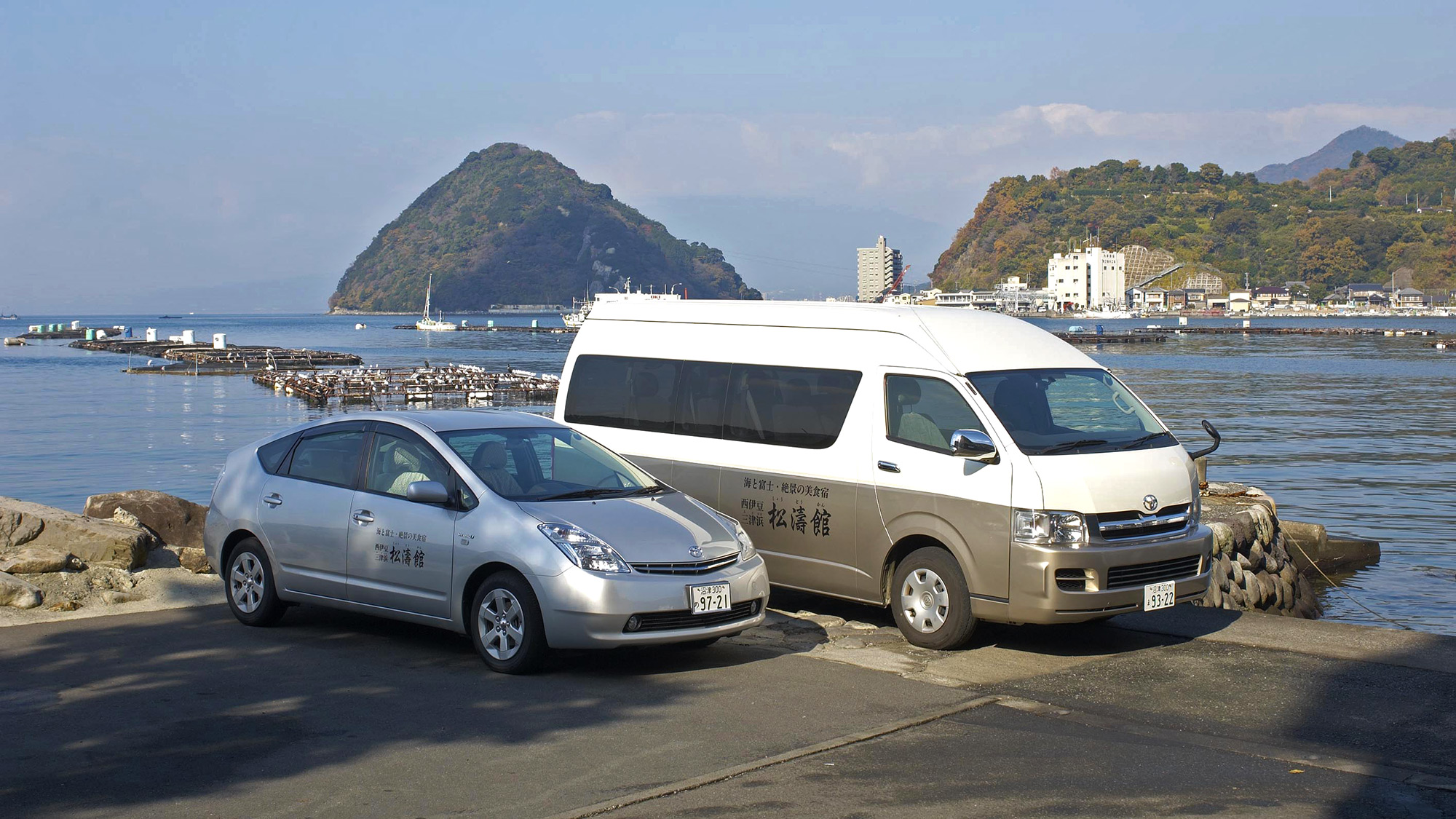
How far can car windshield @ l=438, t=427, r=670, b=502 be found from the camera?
26.0 ft

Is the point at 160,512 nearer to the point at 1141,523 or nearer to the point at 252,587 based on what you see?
the point at 252,587

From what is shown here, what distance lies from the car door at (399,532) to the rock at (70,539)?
3.07 m

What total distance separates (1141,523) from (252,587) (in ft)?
20.3

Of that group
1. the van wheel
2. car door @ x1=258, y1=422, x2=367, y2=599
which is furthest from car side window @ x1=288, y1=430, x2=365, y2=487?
the van wheel

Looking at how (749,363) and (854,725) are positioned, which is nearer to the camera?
(854,725)

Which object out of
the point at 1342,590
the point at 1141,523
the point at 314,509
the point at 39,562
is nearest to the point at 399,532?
the point at 314,509

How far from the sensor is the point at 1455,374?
73.8m

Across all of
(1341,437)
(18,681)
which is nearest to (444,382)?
(1341,437)

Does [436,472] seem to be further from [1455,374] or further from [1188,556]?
[1455,374]

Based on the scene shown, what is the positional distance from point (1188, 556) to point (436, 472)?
16.5ft

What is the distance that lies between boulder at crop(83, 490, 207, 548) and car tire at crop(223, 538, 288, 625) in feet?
11.9

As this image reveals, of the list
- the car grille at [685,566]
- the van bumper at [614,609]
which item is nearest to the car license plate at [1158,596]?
the car grille at [685,566]

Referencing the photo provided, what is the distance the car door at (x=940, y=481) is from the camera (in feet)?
26.2

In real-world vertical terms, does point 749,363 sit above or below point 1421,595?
above
